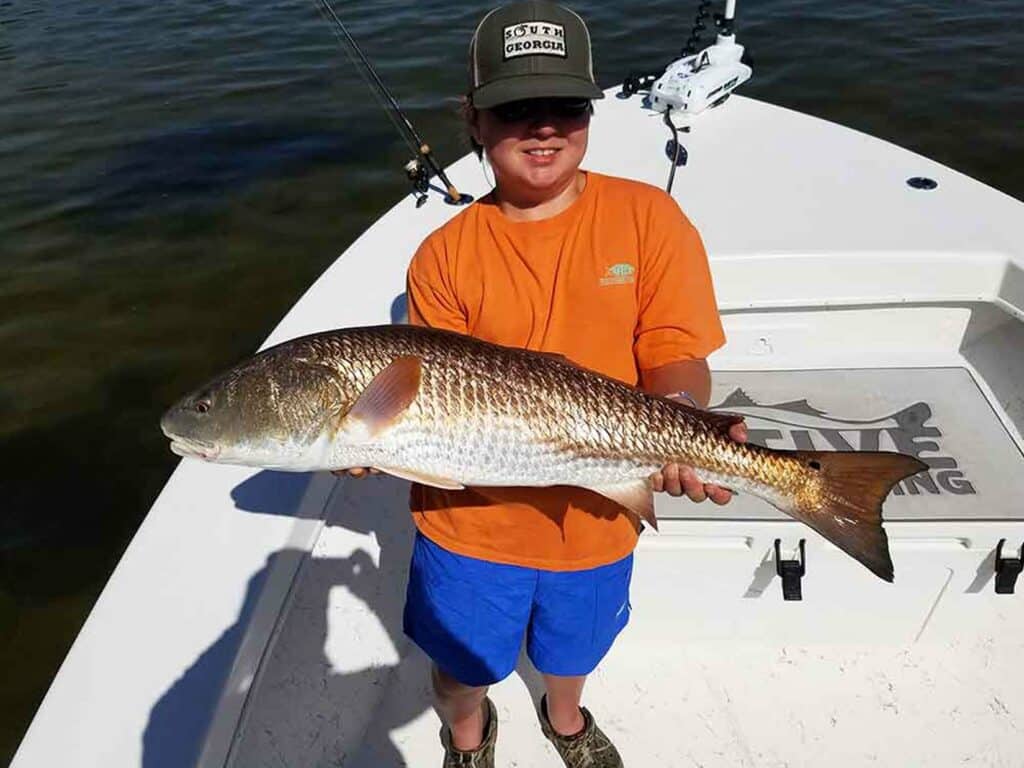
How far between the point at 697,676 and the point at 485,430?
2.01 metres

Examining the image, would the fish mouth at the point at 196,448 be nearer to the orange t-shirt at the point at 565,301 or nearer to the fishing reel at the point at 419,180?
the orange t-shirt at the point at 565,301

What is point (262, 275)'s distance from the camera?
7.62 meters

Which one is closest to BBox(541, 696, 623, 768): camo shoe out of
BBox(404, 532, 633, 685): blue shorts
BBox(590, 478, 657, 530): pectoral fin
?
BBox(404, 532, 633, 685): blue shorts

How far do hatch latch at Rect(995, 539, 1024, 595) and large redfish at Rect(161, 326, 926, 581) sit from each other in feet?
3.50

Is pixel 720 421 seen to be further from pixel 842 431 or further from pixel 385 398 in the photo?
pixel 842 431

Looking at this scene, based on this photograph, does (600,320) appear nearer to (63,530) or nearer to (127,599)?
(127,599)

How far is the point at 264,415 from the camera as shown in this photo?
2.39 metres

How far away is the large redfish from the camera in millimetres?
2299

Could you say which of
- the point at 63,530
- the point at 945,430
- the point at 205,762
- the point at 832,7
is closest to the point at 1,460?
the point at 63,530

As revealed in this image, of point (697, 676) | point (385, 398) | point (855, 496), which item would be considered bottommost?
point (697, 676)

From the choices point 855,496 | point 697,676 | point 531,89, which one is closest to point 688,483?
point 855,496

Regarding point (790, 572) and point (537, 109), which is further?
point (790, 572)

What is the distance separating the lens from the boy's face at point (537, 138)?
7.14 ft

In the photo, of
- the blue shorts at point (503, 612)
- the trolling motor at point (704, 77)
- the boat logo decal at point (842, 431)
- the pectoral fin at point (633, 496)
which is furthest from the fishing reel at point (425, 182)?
the pectoral fin at point (633, 496)
